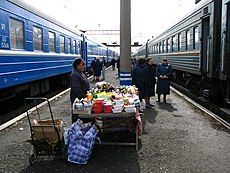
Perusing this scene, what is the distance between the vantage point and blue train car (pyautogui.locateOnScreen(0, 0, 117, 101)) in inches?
342

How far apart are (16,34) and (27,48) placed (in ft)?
3.15

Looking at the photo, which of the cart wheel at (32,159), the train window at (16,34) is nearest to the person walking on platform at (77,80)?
the cart wheel at (32,159)

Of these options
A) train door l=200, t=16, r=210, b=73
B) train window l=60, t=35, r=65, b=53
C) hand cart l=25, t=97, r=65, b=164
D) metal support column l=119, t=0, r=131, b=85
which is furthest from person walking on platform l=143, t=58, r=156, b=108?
train window l=60, t=35, r=65, b=53

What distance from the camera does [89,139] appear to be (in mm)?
5578

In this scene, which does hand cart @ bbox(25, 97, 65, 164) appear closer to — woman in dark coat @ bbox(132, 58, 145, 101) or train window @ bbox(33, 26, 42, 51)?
woman in dark coat @ bbox(132, 58, 145, 101)

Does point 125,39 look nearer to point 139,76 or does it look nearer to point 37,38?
point 139,76

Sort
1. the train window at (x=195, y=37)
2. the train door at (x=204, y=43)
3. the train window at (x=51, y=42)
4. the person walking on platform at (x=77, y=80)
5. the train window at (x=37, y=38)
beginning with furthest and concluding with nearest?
1. the train window at (x=51, y=42)
2. the train window at (x=195, y=37)
3. the train window at (x=37, y=38)
4. the train door at (x=204, y=43)
5. the person walking on platform at (x=77, y=80)

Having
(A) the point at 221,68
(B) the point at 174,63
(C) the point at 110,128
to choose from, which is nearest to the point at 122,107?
(C) the point at 110,128

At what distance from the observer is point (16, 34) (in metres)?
9.52

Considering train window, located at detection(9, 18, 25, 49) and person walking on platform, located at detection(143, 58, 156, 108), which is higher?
train window, located at detection(9, 18, 25, 49)

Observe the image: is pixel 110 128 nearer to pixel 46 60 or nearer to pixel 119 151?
pixel 119 151

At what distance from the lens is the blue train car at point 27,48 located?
28.5 ft

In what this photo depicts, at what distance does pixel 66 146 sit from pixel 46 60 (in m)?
7.63

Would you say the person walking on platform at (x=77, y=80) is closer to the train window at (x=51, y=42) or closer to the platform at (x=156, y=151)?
the platform at (x=156, y=151)
